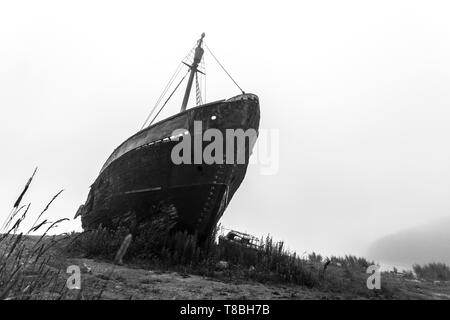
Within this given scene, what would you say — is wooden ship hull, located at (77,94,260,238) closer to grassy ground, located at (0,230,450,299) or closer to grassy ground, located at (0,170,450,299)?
grassy ground, located at (0,170,450,299)

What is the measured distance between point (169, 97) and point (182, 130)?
21.3 feet

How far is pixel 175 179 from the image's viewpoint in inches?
323

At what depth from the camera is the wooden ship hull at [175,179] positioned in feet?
26.6

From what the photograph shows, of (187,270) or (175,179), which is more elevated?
(175,179)

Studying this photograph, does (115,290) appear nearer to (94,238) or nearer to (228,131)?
(94,238)

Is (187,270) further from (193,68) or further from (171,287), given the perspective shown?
(193,68)

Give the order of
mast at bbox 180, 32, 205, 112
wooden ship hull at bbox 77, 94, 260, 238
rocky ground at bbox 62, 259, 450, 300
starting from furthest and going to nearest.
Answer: mast at bbox 180, 32, 205, 112, wooden ship hull at bbox 77, 94, 260, 238, rocky ground at bbox 62, 259, 450, 300

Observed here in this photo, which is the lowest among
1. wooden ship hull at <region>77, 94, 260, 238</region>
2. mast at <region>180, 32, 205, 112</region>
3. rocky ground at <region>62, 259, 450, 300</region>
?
rocky ground at <region>62, 259, 450, 300</region>

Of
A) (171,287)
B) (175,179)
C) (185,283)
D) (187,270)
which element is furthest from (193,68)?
A: (171,287)

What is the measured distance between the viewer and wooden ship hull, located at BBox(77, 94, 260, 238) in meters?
8.11

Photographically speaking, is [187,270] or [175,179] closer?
[187,270]

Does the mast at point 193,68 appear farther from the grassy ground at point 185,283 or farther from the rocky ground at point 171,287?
the rocky ground at point 171,287

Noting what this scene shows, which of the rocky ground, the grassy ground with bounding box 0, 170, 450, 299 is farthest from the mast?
the rocky ground
